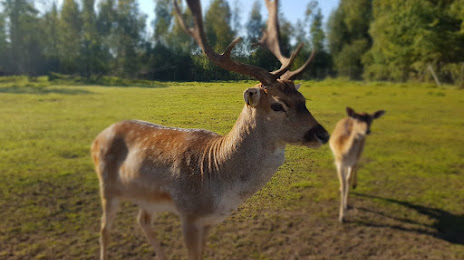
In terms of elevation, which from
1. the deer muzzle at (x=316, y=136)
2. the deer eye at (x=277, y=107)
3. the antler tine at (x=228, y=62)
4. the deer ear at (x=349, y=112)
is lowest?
the deer ear at (x=349, y=112)

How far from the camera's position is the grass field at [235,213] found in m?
1.73

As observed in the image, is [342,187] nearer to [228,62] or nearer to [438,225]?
[438,225]

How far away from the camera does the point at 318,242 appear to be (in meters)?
2.67

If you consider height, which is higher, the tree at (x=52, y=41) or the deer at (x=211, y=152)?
the tree at (x=52, y=41)

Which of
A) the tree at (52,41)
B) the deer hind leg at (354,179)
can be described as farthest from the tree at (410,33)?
the tree at (52,41)

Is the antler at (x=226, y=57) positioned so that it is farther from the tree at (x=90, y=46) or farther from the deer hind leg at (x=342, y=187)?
the deer hind leg at (x=342, y=187)

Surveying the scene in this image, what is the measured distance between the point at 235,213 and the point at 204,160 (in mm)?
420

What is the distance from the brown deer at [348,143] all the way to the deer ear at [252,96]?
211 cm

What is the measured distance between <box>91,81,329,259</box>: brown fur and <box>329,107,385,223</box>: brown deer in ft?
6.78

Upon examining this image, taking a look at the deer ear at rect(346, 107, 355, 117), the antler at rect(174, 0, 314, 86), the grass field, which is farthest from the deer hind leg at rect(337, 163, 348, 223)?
the antler at rect(174, 0, 314, 86)

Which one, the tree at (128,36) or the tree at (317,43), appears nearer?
the tree at (128,36)

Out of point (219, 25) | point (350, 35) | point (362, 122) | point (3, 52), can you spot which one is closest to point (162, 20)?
point (219, 25)

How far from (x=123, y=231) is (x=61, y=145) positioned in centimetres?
129

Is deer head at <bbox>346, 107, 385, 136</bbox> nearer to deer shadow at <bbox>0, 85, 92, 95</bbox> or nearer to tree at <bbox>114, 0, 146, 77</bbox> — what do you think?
tree at <bbox>114, 0, 146, 77</bbox>
